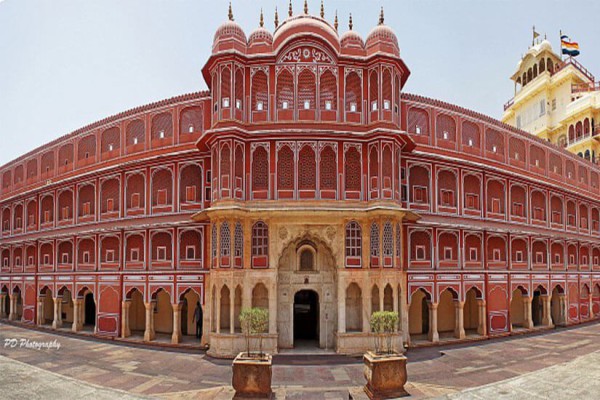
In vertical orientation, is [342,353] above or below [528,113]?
below

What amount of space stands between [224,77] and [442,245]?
1546cm

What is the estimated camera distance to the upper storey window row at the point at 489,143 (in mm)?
25516

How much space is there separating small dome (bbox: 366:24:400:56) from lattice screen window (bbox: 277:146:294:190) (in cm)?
720

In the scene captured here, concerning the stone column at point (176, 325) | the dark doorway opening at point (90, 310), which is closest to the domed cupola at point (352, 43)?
the stone column at point (176, 325)

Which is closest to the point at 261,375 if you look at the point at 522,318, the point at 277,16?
the point at 277,16

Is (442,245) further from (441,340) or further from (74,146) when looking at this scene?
(74,146)

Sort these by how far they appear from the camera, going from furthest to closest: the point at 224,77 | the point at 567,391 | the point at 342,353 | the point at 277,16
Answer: the point at 277,16, the point at 224,77, the point at 342,353, the point at 567,391

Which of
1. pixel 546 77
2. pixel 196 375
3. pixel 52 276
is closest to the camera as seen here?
pixel 196 375

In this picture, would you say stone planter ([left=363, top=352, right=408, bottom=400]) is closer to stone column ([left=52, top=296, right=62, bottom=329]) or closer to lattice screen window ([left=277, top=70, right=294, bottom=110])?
lattice screen window ([left=277, top=70, right=294, bottom=110])

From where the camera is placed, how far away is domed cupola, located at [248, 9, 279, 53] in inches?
901

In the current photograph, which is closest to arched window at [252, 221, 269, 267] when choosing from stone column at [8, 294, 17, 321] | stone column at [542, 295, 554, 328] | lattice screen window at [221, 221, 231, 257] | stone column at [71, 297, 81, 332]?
lattice screen window at [221, 221, 231, 257]

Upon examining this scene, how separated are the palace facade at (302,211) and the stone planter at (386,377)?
22.5 ft

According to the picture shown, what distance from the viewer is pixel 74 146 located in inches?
Result: 1196

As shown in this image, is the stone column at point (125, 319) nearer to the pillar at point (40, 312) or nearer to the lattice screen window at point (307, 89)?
the pillar at point (40, 312)
